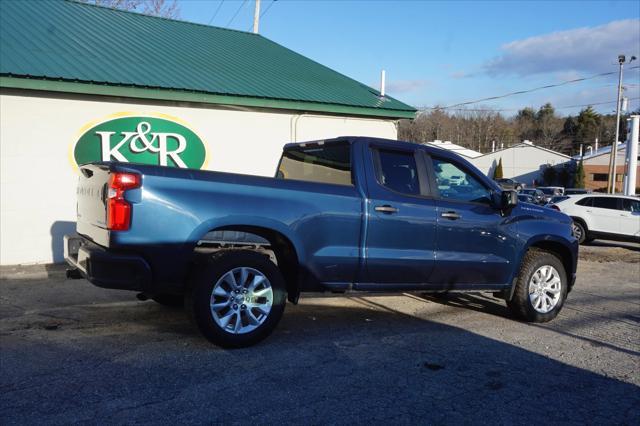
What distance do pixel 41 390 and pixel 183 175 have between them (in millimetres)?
1953

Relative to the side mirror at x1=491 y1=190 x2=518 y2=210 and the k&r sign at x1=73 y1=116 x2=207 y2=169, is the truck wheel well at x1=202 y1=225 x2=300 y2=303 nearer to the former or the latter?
the side mirror at x1=491 y1=190 x2=518 y2=210

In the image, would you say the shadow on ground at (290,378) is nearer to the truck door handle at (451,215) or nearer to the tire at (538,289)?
the tire at (538,289)

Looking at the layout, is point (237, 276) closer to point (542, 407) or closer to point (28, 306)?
point (542, 407)

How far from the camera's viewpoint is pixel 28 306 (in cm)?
673

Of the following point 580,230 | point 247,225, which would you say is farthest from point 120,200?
point 580,230

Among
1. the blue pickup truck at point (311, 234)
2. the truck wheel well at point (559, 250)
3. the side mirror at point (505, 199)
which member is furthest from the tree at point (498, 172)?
the side mirror at point (505, 199)

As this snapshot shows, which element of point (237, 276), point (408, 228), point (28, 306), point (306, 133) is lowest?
point (28, 306)

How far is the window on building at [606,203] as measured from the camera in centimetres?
1733

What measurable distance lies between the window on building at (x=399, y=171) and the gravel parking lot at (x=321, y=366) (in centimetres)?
156

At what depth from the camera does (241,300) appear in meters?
5.10

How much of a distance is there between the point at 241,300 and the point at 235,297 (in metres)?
0.07

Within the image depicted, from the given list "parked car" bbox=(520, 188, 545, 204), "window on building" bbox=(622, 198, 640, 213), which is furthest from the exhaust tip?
"parked car" bbox=(520, 188, 545, 204)

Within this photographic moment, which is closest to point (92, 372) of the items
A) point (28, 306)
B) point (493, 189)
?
point (28, 306)

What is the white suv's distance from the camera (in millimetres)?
17000
